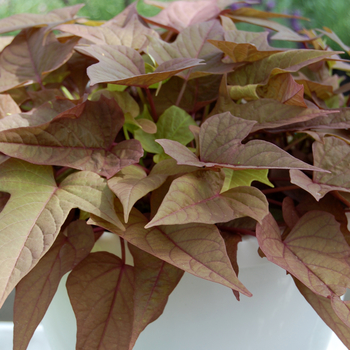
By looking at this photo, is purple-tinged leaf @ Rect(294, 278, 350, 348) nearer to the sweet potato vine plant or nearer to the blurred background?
the sweet potato vine plant

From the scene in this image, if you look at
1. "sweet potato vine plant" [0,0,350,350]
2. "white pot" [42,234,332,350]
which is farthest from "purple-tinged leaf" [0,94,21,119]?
"white pot" [42,234,332,350]

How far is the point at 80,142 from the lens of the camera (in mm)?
200

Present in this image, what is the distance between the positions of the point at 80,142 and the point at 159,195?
0.17 ft

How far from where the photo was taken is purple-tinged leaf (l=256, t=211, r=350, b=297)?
17cm

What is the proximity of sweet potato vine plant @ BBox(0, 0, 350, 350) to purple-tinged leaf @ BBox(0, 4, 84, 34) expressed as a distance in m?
0.06

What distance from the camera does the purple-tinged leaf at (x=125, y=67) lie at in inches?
7.1

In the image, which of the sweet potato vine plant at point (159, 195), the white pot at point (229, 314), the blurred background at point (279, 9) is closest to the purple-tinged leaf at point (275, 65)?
the sweet potato vine plant at point (159, 195)

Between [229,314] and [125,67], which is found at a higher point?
[125,67]

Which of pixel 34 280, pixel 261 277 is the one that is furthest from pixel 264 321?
A: pixel 34 280

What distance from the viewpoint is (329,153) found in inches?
7.8

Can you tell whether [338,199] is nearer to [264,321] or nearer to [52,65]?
[264,321]

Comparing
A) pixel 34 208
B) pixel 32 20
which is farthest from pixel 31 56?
pixel 34 208

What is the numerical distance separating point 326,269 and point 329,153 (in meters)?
0.06

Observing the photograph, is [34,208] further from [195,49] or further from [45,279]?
[195,49]
